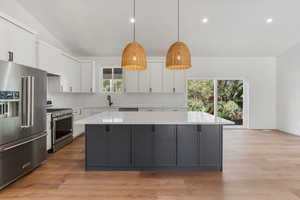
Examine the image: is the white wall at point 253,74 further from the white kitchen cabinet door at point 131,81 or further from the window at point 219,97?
the white kitchen cabinet door at point 131,81

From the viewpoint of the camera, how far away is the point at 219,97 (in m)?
6.39

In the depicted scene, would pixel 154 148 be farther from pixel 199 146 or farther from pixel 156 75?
A: pixel 156 75

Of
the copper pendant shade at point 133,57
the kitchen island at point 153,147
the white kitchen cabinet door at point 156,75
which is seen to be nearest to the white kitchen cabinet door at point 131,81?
the white kitchen cabinet door at point 156,75

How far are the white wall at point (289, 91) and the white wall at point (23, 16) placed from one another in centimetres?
712

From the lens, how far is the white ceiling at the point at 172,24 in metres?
3.92

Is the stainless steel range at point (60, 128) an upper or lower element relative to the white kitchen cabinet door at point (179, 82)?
lower

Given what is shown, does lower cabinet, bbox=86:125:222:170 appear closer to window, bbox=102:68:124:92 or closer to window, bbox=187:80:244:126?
window, bbox=102:68:124:92

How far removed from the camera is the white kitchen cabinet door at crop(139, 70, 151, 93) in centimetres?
573

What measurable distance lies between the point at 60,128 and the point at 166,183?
278 cm

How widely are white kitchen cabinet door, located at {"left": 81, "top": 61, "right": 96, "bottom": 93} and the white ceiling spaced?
502mm

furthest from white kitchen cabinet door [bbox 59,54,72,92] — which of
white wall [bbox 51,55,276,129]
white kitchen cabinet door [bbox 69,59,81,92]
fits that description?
white wall [bbox 51,55,276,129]

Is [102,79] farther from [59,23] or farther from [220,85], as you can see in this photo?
[220,85]

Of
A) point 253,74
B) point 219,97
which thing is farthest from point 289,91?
point 219,97

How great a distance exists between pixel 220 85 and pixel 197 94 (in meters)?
0.89
